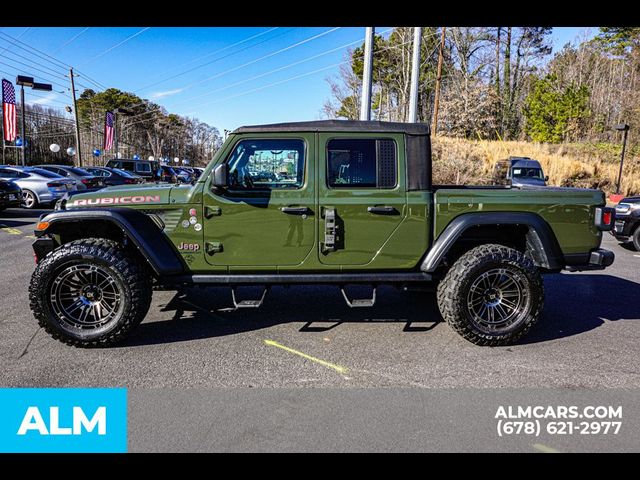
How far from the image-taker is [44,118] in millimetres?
48375

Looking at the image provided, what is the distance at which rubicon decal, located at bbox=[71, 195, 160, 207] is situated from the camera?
3.95 meters

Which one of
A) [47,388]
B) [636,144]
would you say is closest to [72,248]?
[47,388]

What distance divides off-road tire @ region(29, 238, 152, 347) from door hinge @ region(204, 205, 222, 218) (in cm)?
79

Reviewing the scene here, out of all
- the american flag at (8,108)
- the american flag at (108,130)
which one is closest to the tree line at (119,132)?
the american flag at (108,130)

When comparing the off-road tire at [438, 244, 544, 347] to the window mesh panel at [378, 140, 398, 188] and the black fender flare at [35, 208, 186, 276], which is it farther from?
the black fender flare at [35, 208, 186, 276]

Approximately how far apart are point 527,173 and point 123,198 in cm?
1924

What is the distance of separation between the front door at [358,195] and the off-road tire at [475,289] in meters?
0.76

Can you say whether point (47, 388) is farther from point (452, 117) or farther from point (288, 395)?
point (452, 117)

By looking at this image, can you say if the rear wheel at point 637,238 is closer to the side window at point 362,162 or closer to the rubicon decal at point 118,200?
the side window at point 362,162

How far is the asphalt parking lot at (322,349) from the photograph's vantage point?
10.8ft

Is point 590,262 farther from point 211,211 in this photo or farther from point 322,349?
point 211,211

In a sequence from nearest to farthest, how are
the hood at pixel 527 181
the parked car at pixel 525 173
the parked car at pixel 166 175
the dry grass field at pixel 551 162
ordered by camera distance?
1. the hood at pixel 527 181
2. the parked car at pixel 525 173
3. the parked car at pixel 166 175
4. the dry grass field at pixel 551 162

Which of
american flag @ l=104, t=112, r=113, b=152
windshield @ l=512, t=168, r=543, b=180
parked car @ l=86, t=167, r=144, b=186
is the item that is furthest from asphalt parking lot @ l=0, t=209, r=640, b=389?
american flag @ l=104, t=112, r=113, b=152

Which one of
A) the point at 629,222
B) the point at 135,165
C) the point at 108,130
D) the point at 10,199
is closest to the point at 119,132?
the point at 108,130
